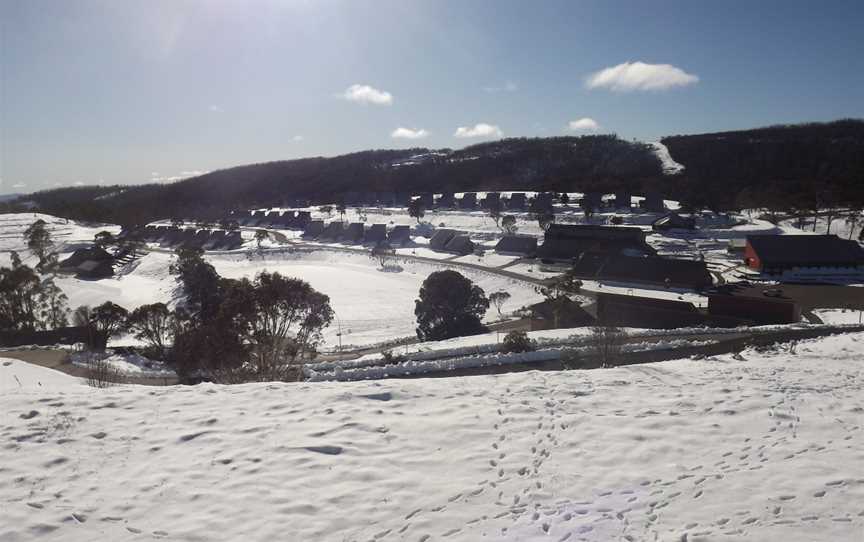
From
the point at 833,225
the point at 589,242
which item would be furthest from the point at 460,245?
the point at 833,225

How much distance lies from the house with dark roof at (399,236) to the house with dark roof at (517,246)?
11442mm

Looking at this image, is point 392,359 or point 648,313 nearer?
point 392,359

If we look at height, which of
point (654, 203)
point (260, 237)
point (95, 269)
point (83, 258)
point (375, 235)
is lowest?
point (95, 269)

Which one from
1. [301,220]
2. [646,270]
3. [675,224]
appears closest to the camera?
[646,270]

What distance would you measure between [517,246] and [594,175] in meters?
48.6

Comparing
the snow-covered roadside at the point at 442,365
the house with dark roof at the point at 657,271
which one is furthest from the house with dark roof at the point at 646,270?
the snow-covered roadside at the point at 442,365

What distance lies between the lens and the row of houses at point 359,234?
185 feet

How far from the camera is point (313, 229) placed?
64.9m

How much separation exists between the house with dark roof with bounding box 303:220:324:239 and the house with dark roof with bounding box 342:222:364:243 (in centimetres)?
485

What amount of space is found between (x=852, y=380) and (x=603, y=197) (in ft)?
209

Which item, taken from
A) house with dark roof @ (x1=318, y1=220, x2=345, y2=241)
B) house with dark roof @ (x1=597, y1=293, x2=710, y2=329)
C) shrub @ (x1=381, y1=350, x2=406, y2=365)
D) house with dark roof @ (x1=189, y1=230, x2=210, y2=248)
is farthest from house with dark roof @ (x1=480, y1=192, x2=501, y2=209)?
shrub @ (x1=381, y1=350, x2=406, y2=365)

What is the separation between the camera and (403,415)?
6.54m

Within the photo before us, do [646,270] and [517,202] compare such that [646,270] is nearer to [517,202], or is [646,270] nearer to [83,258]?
[517,202]

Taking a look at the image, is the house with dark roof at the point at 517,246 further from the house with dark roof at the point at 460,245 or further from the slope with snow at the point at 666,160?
the slope with snow at the point at 666,160
